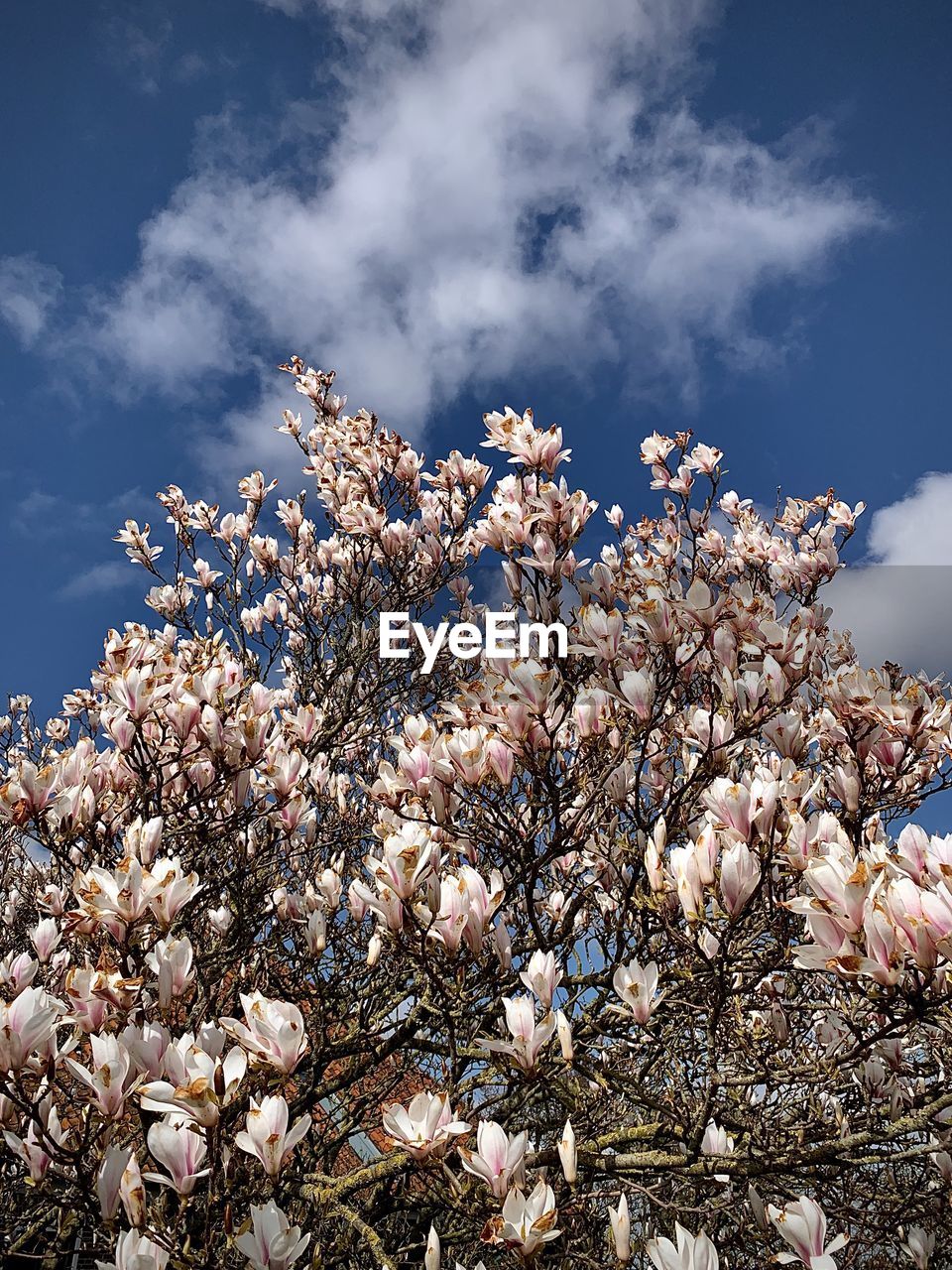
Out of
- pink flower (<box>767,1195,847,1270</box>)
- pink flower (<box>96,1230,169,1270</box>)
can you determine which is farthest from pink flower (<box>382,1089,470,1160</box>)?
pink flower (<box>767,1195,847,1270</box>)

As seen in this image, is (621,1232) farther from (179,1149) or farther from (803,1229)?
(179,1149)

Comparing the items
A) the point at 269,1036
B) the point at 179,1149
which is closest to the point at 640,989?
the point at 269,1036

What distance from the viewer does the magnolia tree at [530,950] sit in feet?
5.76

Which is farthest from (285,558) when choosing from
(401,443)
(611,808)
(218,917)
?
(611,808)

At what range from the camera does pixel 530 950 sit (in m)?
2.86

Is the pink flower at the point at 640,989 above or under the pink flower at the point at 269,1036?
above

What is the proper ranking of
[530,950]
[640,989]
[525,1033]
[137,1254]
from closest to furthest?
1. [137,1254]
2. [525,1033]
3. [640,989]
4. [530,950]

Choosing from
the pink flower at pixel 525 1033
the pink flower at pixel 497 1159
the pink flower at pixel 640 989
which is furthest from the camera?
the pink flower at pixel 640 989

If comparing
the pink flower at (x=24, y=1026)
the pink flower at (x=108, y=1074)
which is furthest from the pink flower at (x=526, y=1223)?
the pink flower at (x=24, y=1026)

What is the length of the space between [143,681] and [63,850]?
2.04 ft

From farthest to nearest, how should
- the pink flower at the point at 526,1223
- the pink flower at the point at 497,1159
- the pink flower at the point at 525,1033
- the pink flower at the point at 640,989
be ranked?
the pink flower at the point at 640,989, the pink flower at the point at 525,1033, the pink flower at the point at 497,1159, the pink flower at the point at 526,1223

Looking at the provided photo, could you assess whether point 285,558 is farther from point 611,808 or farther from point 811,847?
point 811,847

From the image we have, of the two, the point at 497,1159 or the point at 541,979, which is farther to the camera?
the point at 541,979

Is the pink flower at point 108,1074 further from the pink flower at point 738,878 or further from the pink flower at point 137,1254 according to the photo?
the pink flower at point 738,878
